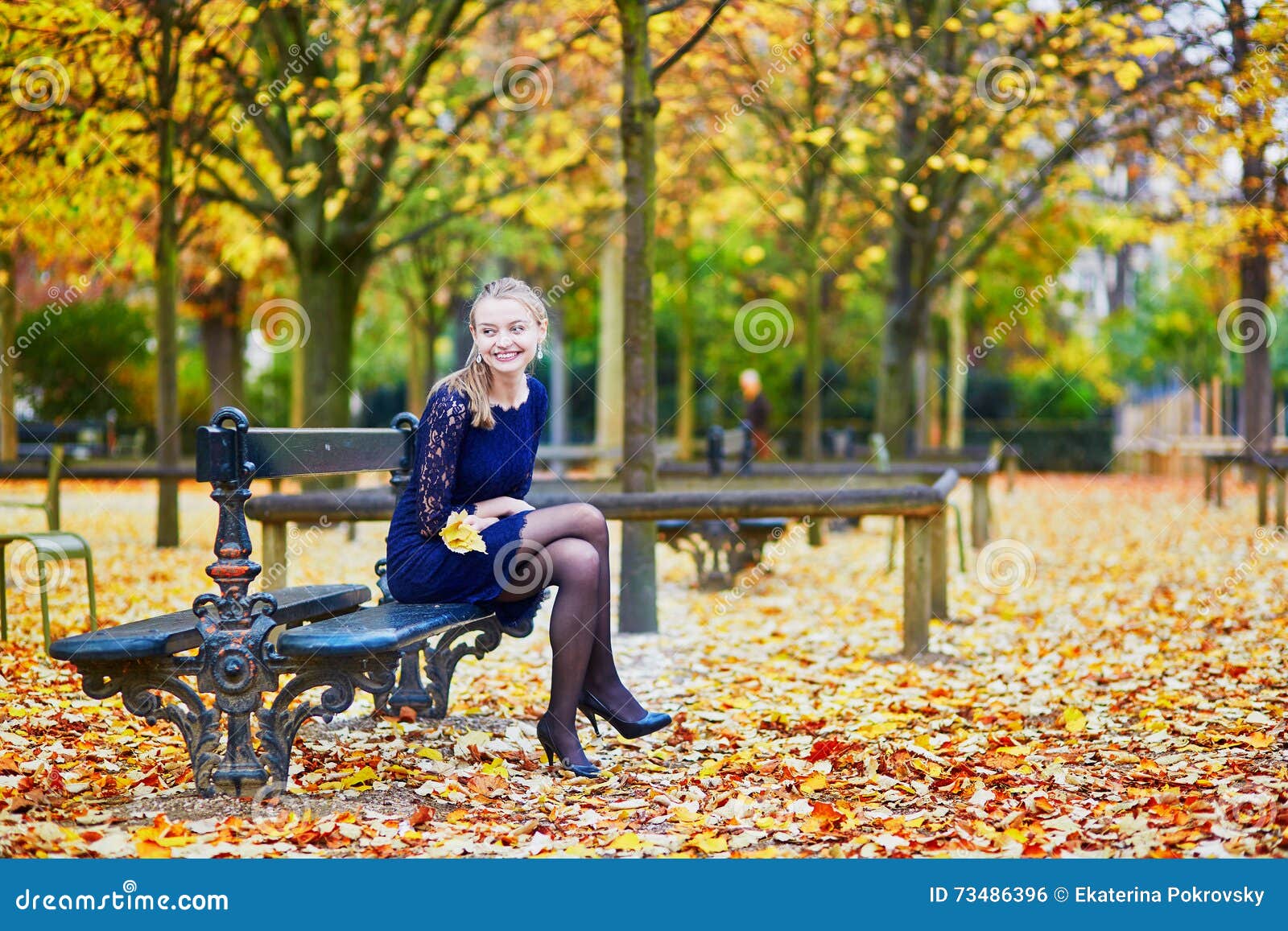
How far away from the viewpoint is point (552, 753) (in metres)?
4.50

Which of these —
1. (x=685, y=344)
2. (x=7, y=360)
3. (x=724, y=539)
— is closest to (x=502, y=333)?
(x=724, y=539)

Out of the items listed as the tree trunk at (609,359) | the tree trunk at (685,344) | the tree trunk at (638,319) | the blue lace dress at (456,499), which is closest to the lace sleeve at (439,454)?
the blue lace dress at (456,499)

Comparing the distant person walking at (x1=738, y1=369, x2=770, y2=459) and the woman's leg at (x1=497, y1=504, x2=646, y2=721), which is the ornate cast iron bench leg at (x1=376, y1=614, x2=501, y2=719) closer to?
the woman's leg at (x1=497, y1=504, x2=646, y2=721)

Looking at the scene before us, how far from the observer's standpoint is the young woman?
14.4ft

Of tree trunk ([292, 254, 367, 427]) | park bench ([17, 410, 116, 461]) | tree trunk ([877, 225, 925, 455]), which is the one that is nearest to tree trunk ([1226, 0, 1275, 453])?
tree trunk ([877, 225, 925, 455])

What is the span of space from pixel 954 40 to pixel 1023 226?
659 centimetres

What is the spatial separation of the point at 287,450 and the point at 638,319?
330cm

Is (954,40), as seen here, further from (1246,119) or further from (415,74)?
(415,74)

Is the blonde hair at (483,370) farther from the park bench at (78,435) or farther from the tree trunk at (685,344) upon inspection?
the park bench at (78,435)

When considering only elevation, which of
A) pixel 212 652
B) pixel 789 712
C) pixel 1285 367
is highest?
pixel 1285 367

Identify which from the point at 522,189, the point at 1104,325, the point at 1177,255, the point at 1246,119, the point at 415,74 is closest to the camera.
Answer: the point at 1246,119

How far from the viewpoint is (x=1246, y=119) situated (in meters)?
9.46

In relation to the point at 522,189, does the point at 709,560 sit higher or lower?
lower

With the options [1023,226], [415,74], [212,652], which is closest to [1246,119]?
[415,74]
